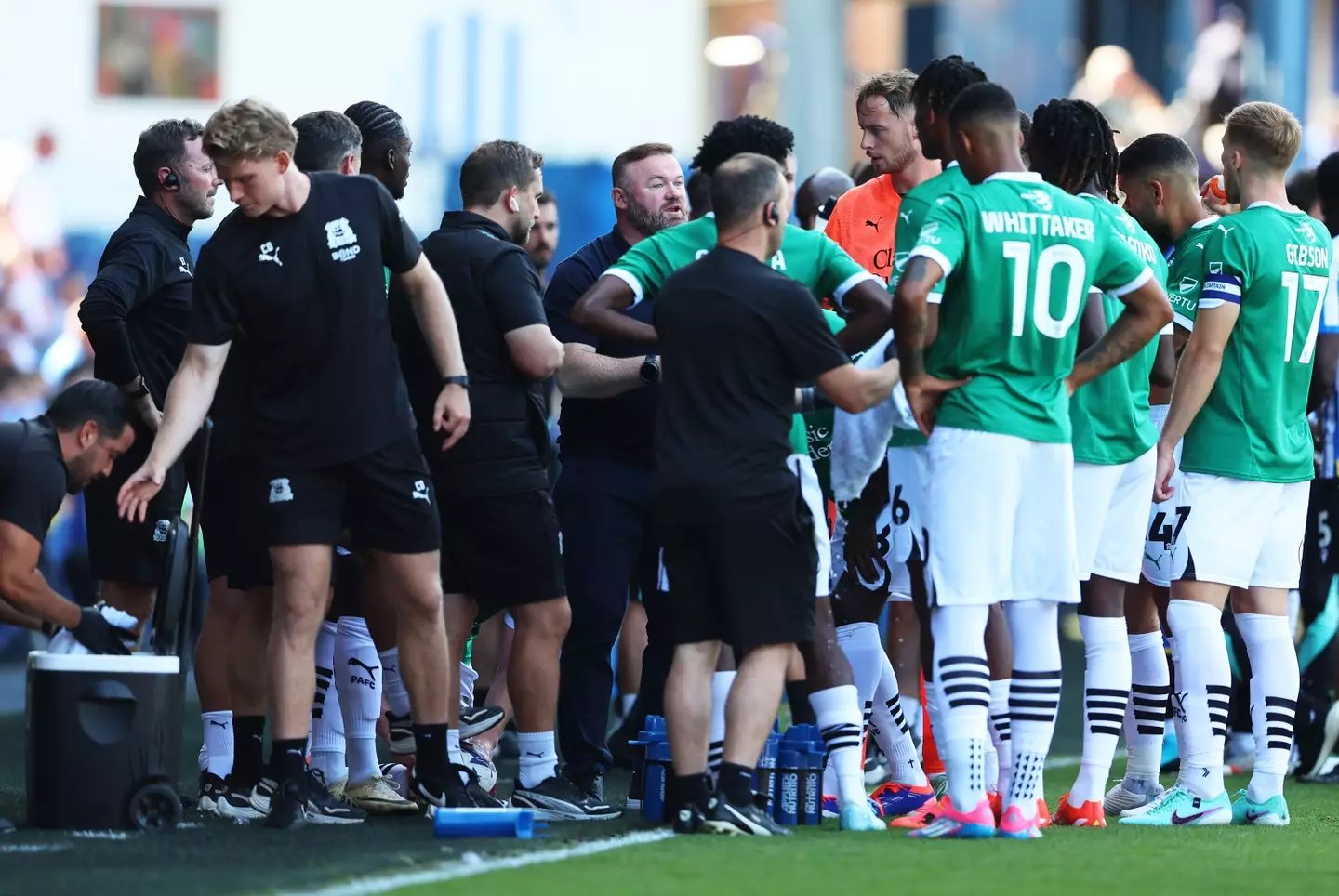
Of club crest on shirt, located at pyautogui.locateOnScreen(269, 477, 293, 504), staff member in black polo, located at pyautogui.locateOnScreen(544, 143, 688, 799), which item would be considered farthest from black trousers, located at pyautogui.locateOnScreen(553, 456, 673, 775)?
club crest on shirt, located at pyautogui.locateOnScreen(269, 477, 293, 504)

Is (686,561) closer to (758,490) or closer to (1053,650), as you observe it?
(758,490)

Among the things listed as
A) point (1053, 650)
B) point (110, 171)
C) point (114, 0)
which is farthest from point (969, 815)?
point (114, 0)

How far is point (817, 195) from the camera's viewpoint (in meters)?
9.39

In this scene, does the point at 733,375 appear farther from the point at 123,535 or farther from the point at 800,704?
the point at 800,704

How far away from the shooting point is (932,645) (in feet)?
22.5

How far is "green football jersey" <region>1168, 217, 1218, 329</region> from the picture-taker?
295 inches

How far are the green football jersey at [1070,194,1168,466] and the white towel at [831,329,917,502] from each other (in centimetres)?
62

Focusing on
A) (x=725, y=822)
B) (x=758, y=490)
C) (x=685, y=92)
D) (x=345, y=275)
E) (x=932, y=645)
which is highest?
(x=685, y=92)

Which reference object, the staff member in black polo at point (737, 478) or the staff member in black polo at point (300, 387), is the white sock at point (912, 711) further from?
the staff member in black polo at point (300, 387)

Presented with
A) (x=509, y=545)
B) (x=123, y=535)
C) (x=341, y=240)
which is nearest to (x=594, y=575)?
(x=509, y=545)

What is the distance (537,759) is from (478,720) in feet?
2.64

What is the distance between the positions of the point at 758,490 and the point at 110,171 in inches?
921

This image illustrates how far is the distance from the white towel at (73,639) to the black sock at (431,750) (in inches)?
36.9

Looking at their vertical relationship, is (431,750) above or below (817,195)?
below
